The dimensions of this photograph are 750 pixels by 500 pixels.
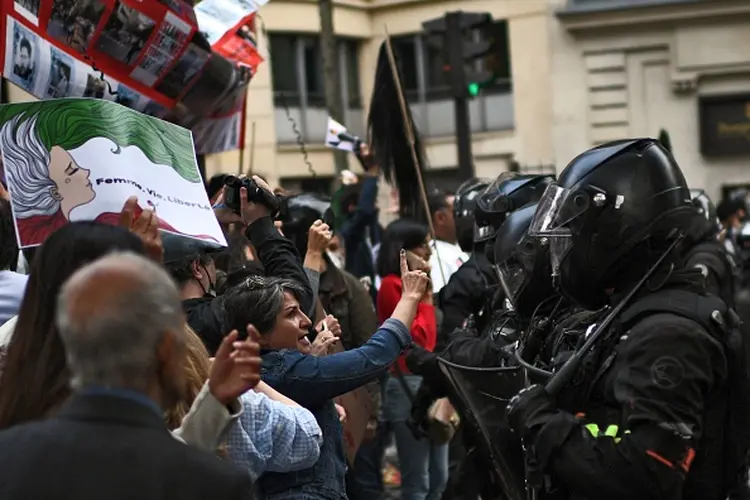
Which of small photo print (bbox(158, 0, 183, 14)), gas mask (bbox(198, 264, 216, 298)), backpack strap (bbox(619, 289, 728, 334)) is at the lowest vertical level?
gas mask (bbox(198, 264, 216, 298))

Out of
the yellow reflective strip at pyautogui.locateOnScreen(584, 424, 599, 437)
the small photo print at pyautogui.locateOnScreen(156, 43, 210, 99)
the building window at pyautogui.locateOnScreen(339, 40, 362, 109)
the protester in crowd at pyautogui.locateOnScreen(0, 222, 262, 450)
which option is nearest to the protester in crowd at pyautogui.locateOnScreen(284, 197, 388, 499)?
the small photo print at pyautogui.locateOnScreen(156, 43, 210, 99)

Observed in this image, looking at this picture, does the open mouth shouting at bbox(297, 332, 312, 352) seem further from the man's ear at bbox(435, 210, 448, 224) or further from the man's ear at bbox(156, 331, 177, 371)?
the man's ear at bbox(435, 210, 448, 224)

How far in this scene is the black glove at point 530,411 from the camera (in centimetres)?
335

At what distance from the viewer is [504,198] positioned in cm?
609

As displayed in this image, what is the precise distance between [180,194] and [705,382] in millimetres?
1752

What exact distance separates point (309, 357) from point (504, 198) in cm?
221

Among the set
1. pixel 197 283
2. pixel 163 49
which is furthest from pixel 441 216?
pixel 197 283

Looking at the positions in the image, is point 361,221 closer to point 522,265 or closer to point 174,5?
point 174,5

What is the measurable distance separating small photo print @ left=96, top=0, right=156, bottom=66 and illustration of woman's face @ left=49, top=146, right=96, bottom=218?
148 cm

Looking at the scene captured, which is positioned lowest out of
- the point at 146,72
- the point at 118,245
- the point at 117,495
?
the point at 117,495

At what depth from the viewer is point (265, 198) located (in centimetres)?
491

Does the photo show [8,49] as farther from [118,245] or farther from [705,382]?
[705,382]

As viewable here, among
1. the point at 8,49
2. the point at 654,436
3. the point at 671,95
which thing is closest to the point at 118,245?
the point at 654,436

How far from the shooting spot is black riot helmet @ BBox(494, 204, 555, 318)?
5.00 m
